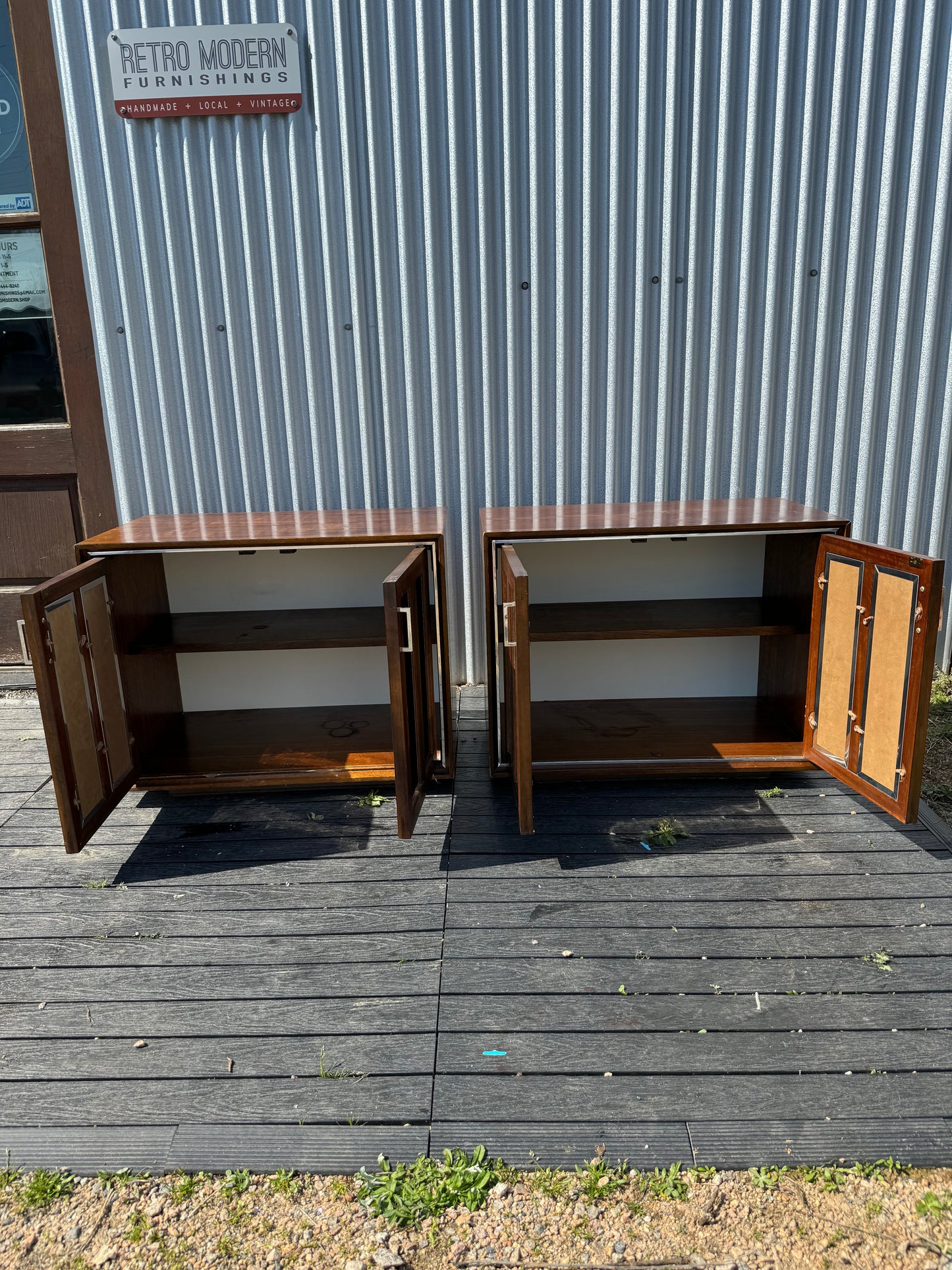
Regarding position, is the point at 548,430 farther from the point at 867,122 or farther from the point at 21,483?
the point at 21,483

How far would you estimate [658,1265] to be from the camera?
5.41ft

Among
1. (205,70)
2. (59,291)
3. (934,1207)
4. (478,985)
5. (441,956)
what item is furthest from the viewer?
(59,291)

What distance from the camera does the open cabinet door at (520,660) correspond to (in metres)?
2.74

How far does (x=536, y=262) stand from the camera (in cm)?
416

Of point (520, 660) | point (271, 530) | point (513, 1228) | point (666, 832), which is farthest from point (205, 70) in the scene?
point (513, 1228)

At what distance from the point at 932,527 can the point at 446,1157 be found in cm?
395

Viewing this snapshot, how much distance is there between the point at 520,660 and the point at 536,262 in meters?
2.35

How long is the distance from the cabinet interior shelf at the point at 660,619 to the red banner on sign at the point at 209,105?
260cm

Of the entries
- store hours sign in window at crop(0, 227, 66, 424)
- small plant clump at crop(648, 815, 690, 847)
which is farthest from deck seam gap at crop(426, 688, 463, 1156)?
store hours sign in window at crop(0, 227, 66, 424)

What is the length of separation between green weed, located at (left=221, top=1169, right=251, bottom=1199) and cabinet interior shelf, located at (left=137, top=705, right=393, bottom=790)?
1.62m

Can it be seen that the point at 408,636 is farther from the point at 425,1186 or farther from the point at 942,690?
the point at 942,690

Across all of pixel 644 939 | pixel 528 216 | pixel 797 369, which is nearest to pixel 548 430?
pixel 528 216

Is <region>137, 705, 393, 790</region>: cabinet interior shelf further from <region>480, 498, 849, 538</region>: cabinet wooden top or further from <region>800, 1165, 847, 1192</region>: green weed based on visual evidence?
<region>800, 1165, 847, 1192</region>: green weed

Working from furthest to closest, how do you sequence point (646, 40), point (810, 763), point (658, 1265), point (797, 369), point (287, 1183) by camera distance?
point (797, 369), point (646, 40), point (810, 763), point (287, 1183), point (658, 1265)
